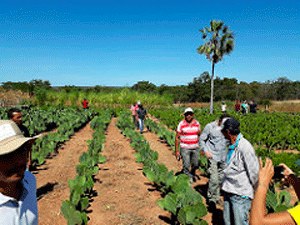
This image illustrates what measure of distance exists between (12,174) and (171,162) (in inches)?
310

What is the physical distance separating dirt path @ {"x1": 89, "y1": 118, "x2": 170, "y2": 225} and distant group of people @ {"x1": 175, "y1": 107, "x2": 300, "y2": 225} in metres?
1.03

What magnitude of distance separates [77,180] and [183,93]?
170ft

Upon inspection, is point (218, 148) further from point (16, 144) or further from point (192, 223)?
point (16, 144)

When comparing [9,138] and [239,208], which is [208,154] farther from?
[9,138]

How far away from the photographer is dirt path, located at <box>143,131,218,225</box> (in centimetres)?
498

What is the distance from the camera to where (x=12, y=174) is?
1577 millimetres

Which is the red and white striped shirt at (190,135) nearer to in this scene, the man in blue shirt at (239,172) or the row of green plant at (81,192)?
the row of green plant at (81,192)

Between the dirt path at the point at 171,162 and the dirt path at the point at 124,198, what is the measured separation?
0.81 metres

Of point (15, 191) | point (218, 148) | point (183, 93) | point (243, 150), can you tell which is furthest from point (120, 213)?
point (183, 93)

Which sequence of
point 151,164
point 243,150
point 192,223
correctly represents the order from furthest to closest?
point 151,164 → point 192,223 → point 243,150

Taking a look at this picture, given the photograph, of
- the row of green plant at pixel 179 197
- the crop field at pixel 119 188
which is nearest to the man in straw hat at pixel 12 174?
the crop field at pixel 119 188

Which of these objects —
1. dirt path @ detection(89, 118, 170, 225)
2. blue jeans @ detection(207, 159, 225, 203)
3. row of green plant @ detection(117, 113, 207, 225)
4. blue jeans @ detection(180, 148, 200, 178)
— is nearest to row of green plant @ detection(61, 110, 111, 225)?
dirt path @ detection(89, 118, 170, 225)

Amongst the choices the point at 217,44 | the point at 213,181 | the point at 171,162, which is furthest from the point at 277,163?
the point at 217,44

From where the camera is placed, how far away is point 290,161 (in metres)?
7.09
